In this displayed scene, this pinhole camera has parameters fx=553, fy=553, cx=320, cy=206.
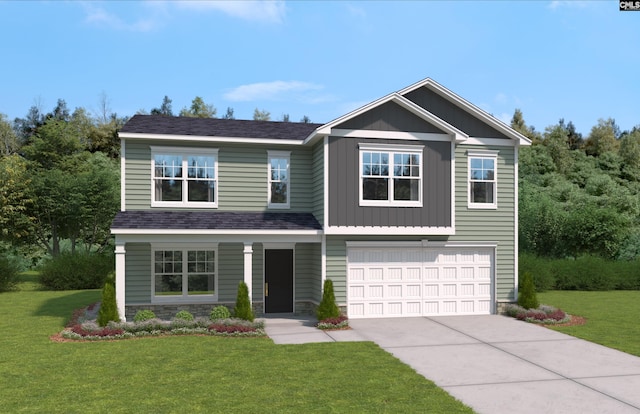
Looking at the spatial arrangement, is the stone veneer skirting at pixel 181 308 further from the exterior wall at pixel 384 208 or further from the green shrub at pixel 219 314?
the exterior wall at pixel 384 208

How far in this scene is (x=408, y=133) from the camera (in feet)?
61.3

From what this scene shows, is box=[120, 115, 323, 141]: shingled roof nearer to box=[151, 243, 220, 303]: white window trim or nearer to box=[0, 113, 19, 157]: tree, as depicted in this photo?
box=[151, 243, 220, 303]: white window trim

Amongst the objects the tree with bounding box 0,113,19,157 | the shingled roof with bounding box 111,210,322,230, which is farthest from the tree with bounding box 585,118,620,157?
the tree with bounding box 0,113,19,157

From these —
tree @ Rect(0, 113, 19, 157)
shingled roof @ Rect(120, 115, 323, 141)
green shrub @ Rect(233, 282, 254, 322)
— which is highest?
tree @ Rect(0, 113, 19, 157)

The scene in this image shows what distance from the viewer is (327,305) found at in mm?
17359

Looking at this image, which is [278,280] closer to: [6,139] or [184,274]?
[184,274]

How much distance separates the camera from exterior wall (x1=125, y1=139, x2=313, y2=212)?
18.8 meters

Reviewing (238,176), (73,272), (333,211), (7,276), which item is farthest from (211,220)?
(7,276)

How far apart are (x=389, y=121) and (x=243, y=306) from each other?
25.4 feet

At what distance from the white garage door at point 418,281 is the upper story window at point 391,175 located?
5.91 feet

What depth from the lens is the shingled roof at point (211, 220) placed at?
57.1 feet

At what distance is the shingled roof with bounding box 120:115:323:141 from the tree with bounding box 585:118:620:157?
53.0m

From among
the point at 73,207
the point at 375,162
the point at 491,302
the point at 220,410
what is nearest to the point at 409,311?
the point at 491,302

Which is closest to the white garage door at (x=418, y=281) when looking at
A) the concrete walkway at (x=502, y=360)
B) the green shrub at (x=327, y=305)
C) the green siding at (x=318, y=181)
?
the concrete walkway at (x=502, y=360)
